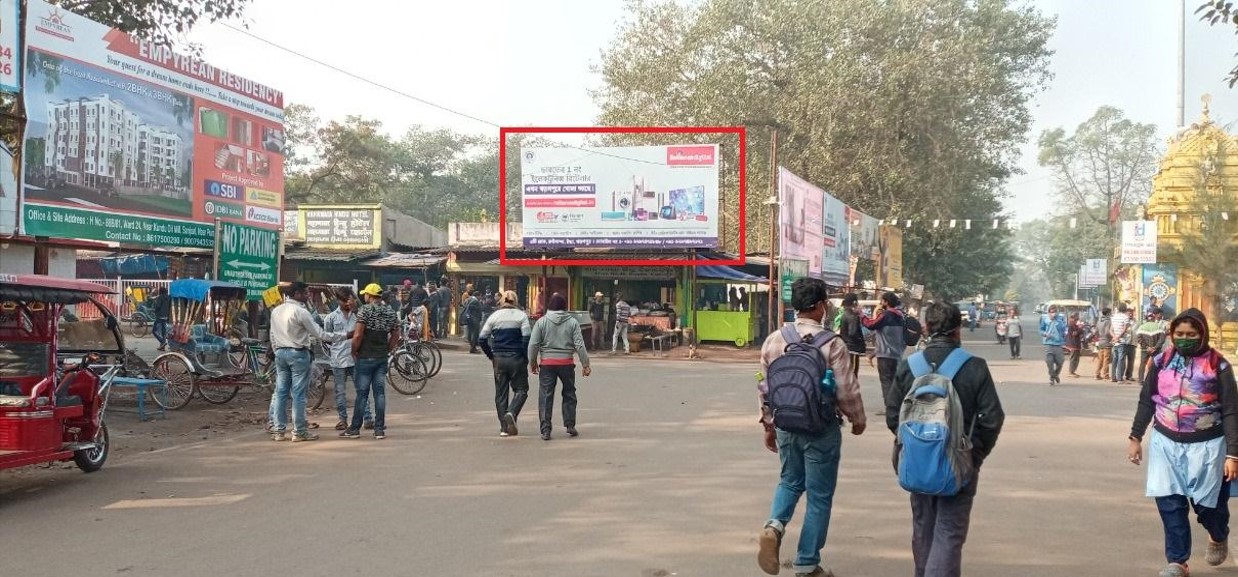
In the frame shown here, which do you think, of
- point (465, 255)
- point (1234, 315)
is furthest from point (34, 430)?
point (1234, 315)

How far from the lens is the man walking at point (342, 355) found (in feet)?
36.7

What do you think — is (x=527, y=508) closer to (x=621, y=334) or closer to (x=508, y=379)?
(x=508, y=379)

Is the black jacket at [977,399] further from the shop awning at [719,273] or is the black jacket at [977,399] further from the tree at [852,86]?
the tree at [852,86]

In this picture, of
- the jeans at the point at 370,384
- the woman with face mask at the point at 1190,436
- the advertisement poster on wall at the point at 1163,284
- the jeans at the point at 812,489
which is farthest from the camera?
the advertisement poster on wall at the point at 1163,284

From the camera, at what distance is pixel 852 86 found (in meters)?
33.9

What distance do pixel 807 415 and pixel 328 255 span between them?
29.3m

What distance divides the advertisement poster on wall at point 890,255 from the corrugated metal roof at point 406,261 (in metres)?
18.2

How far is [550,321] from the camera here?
10.7m

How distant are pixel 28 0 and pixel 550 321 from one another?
304 inches

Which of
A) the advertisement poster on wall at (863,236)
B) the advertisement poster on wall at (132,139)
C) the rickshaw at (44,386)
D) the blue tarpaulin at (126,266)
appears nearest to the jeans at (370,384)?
the rickshaw at (44,386)

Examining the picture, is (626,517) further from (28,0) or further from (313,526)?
(28,0)

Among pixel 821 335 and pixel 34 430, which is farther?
pixel 34 430

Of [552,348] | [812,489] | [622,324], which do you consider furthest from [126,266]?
[812,489]

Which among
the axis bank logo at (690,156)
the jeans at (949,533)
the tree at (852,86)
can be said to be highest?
the tree at (852,86)
